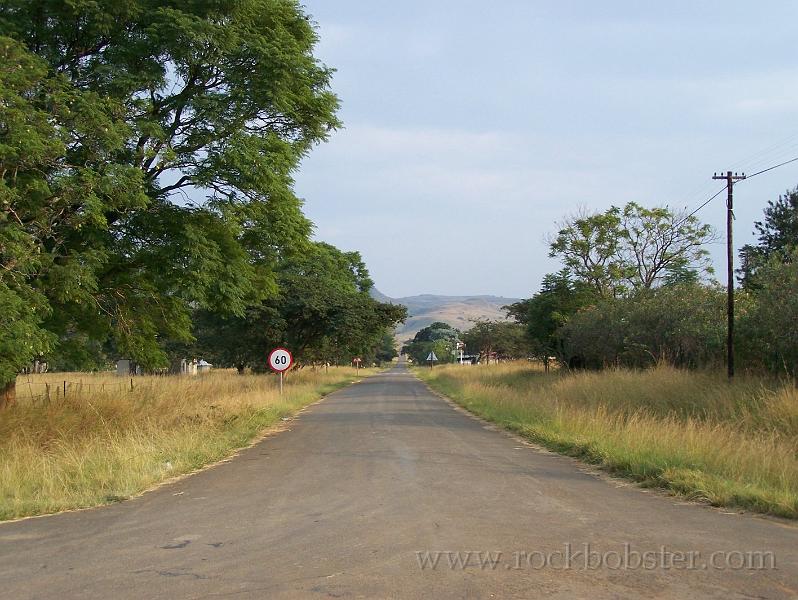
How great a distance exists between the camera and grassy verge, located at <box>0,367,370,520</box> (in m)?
9.87

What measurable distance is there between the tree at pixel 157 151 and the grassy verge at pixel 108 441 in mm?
1644

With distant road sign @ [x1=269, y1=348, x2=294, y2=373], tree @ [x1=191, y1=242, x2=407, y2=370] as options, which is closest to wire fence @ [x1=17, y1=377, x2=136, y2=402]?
distant road sign @ [x1=269, y1=348, x2=294, y2=373]

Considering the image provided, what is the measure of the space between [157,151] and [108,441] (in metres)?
6.13

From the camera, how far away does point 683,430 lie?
13750mm

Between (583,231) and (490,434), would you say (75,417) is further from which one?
(583,231)

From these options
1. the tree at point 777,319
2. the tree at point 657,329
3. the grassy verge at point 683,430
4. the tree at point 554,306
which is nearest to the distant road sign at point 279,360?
the grassy verge at point 683,430

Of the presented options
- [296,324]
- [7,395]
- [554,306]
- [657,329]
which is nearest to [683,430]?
[7,395]

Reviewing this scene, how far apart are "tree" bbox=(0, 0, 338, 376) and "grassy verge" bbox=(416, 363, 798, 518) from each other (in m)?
8.19

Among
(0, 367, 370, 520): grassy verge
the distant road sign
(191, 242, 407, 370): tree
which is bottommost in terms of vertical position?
(0, 367, 370, 520): grassy verge

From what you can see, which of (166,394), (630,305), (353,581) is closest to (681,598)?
(353,581)

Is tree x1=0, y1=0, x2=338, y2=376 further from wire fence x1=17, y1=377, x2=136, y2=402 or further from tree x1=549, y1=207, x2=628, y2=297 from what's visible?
tree x1=549, y1=207, x2=628, y2=297

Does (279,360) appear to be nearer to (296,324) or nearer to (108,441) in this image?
(108,441)

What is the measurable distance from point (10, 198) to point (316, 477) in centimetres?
675

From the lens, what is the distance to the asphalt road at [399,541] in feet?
17.9
